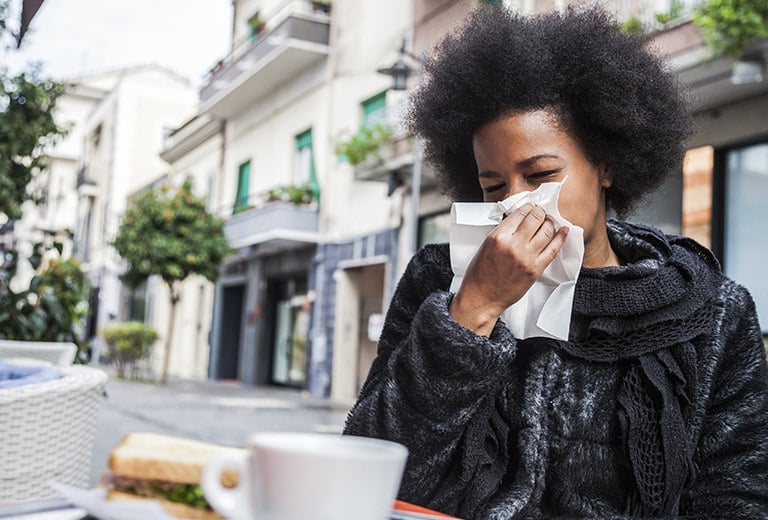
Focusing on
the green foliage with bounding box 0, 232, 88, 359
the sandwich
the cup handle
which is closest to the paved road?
the green foliage with bounding box 0, 232, 88, 359

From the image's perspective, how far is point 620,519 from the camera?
1.45 metres

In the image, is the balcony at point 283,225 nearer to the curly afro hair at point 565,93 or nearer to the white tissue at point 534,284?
the curly afro hair at point 565,93

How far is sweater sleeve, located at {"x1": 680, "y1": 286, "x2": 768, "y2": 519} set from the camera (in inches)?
57.7

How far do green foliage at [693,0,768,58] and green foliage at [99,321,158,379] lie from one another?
47.7 ft

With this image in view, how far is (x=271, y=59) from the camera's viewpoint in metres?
17.2

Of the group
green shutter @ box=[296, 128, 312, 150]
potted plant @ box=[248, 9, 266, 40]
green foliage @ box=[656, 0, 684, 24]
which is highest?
potted plant @ box=[248, 9, 266, 40]

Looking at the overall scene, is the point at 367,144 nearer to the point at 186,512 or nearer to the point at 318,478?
the point at 186,512

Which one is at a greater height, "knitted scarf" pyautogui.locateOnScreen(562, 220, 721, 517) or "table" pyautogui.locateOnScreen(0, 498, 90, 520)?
"knitted scarf" pyautogui.locateOnScreen(562, 220, 721, 517)

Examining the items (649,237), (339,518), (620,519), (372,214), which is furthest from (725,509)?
(372,214)

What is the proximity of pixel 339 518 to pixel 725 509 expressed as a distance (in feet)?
3.49

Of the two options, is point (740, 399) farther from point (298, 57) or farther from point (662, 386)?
point (298, 57)

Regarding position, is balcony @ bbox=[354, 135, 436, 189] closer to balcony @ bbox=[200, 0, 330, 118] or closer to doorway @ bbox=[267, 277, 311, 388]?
doorway @ bbox=[267, 277, 311, 388]

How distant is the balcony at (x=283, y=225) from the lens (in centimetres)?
1650

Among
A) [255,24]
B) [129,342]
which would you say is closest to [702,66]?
[255,24]
